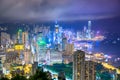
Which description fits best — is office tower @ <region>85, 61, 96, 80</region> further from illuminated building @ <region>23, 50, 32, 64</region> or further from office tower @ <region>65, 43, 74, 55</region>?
office tower @ <region>65, 43, 74, 55</region>

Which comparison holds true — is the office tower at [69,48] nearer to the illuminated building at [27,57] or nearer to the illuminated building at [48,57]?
the illuminated building at [48,57]

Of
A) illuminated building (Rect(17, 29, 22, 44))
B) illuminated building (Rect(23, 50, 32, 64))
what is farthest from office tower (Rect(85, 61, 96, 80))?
illuminated building (Rect(17, 29, 22, 44))

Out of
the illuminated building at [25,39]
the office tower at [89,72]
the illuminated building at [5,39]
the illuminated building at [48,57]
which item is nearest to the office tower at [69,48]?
the illuminated building at [48,57]

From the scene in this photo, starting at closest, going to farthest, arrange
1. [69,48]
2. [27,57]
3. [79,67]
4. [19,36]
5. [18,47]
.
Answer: [79,67]
[27,57]
[18,47]
[69,48]
[19,36]

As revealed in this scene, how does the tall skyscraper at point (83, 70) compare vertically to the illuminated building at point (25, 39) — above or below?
below

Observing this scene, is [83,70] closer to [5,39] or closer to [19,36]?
[5,39]

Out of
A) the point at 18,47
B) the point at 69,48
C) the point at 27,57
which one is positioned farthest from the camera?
the point at 69,48

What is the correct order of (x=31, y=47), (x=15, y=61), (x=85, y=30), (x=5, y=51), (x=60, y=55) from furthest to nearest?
(x=85, y=30) < (x=31, y=47) < (x=60, y=55) < (x=5, y=51) < (x=15, y=61)

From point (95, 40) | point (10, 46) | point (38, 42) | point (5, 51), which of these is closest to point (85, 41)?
point (95, 40)

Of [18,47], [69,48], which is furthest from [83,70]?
[69,48]

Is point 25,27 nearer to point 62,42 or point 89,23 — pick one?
point 62,42

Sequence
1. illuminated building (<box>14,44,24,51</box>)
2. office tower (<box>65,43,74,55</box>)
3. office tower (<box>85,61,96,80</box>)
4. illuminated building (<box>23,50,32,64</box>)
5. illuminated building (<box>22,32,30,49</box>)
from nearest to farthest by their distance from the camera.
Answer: office tower (<box>85,61,96,80</box>) < illuminated building (<box>23,50,32,64</box>) < illuminated building (<box>14,44,24,51</box>) < office tower (<box>65,43,74,55</box>) < illuminated building (<box>22,32,30,49</box>)
